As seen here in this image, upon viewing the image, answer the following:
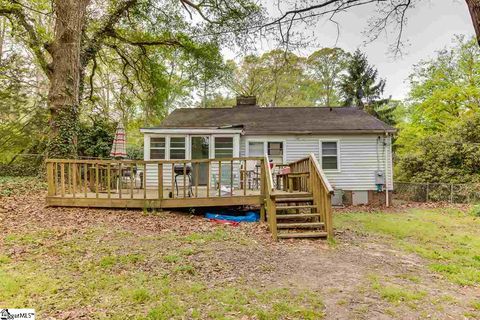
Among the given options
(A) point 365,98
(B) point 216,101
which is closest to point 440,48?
(A) point 365,98

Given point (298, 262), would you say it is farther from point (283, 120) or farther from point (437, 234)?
point (283, 120)

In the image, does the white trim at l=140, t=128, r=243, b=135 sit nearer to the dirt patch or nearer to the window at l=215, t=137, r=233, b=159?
the window at l=215, t=137, r=233, b=159

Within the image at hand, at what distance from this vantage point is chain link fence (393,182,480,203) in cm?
1277

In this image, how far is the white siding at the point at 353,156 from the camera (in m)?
12.4

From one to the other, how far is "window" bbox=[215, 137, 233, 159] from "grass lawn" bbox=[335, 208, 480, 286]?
15.9ft

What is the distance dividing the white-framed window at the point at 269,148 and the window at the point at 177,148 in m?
2.67

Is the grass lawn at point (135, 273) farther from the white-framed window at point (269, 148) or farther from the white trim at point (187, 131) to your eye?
the white-framed window at point (269, 148)

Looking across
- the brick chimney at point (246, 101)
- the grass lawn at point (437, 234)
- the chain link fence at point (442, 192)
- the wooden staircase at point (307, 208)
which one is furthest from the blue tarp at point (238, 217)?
the chain link fence at point (442, 192)

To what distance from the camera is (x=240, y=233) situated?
19.8ft

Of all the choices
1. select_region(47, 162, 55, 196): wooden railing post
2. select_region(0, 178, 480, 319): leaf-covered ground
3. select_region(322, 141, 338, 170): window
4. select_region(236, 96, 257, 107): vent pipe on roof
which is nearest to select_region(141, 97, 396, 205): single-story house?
select_region(322, 141, 338, 170): window

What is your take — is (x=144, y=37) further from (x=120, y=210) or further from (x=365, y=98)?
(x=365, y=98)

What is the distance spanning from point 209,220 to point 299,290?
13.0 ft

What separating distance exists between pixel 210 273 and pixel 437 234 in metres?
5.69

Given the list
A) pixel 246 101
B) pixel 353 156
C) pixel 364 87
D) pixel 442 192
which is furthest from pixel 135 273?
pixel 364 87
